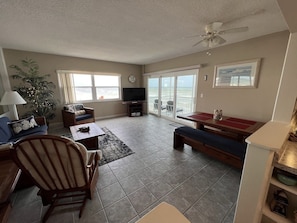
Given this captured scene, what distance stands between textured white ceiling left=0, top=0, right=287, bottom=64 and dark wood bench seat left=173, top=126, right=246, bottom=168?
6.50ft

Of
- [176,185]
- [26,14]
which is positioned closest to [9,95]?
[26,14]

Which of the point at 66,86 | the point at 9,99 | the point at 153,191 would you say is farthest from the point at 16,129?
the point at 153,191

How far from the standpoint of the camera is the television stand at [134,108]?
5896 millimetres

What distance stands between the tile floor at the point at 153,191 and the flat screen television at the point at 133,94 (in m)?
3.56

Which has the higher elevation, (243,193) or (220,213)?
(243,193)

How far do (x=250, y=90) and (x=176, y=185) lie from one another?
277cm

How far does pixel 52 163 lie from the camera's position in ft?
3.97

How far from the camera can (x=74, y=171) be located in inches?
51.1

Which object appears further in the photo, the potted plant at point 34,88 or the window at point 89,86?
the window at point 89,86

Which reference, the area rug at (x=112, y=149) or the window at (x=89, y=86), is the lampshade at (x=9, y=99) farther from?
the area rug at (x=112, y=149)

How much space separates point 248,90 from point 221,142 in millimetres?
1739

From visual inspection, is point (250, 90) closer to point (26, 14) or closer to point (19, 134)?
point (26, 14)

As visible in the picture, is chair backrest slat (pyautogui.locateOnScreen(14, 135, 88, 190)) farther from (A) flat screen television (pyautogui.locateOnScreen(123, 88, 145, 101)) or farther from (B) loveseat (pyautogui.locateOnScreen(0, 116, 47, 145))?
(A) flat screen television (pyautogui.locateOnScreen(123, 88, 145, 101))

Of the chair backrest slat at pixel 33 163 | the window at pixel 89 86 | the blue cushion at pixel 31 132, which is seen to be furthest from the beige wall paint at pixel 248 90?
the blue cushion at pixel 31 132
